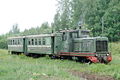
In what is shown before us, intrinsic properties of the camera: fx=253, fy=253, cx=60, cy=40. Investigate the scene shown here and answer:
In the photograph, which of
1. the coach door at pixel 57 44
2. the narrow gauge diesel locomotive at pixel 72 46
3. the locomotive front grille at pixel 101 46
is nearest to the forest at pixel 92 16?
the narrow gauge diesel locomotive at pixel 72 46

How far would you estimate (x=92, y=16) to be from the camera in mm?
58969

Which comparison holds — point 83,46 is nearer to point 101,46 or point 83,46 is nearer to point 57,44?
point 101,46

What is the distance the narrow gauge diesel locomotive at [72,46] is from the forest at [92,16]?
17365mm

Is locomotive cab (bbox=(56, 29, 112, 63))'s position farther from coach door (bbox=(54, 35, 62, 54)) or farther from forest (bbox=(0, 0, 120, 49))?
forest (bbox=(0, 0, 120, 49))

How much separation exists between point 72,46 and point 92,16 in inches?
1357

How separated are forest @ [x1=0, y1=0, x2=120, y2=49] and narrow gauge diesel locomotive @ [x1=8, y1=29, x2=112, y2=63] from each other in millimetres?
17365

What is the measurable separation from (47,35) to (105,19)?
2806 cm

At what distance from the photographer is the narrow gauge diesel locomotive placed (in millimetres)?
22844

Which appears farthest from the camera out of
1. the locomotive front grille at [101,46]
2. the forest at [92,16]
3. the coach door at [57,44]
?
the forest at [92,16]

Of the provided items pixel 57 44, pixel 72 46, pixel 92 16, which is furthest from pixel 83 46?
pixel 92 16

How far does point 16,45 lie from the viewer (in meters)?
38.5

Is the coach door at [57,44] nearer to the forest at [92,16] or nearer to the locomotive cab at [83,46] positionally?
the locomotive cab at [83,46]

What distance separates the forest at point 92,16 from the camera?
53497mm

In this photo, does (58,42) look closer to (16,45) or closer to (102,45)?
(102,45)
